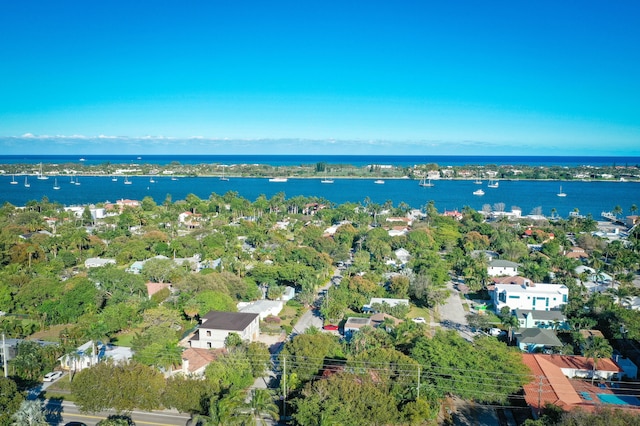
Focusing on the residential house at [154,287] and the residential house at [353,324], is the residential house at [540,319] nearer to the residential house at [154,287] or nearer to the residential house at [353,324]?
the residential house at [353,324]

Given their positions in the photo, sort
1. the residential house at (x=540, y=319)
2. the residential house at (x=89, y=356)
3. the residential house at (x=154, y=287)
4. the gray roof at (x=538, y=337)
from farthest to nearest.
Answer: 1. the residential house at (x=154, y=287)
2. the residential house at (x=540, y=319)
3. the gray roof at (x=538, y=337)
4. the residential house at (x=89, y=356)

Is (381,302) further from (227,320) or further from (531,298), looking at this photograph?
(227,320)

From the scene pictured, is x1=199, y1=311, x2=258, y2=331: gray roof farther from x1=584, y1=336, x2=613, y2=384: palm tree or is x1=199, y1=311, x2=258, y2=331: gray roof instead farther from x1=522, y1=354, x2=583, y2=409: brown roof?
x1=584, y1=336, x2=613, y2=384: palm tree

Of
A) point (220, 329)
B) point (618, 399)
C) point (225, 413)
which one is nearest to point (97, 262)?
point (220, 329)

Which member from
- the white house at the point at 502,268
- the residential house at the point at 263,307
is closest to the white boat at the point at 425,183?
the white house at the point at 502,268

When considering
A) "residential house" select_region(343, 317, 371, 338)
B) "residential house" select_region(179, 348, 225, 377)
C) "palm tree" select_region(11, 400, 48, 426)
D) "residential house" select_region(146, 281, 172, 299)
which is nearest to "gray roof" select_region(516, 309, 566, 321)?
"residential house" select_region(343, 317, 371, 338)

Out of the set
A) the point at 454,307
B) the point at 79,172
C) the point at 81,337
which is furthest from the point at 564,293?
the point at 79,172

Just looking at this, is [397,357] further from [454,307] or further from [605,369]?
[454,307]
